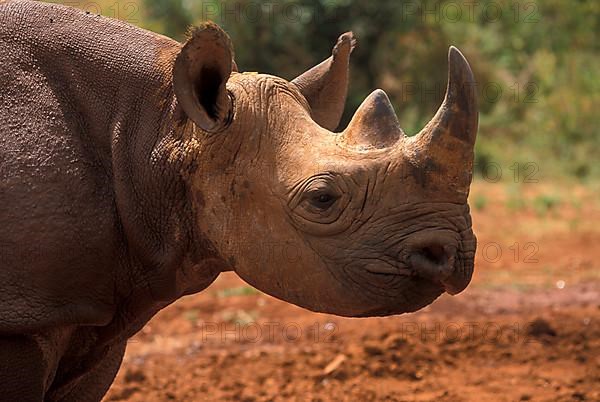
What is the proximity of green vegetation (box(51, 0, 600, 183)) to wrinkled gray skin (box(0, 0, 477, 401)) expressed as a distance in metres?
12.3

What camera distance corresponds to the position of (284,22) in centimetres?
1816

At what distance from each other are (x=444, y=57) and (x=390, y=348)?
39.0ft

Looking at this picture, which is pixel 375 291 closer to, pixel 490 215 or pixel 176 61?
pixel 176 61

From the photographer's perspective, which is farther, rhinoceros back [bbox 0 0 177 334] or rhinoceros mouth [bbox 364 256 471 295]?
rhinoceros back [bbox 0 0 177 334]

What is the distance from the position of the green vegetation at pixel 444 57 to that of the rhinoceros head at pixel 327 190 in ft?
40.4

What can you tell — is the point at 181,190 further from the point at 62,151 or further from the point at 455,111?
the point at 455,111

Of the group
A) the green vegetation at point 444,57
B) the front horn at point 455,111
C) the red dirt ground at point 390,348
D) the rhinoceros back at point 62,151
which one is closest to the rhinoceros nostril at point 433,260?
the front horn at point 455,111

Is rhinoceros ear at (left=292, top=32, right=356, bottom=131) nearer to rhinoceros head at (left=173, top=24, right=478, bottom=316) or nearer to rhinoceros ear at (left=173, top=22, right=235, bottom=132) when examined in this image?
rhinoceros head at (left=173, top=24, right=478, bottom=316)

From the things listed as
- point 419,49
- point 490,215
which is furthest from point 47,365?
point 419,49

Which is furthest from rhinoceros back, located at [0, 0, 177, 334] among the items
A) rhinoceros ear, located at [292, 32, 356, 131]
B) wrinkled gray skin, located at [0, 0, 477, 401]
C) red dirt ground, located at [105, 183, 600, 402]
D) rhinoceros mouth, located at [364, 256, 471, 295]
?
red dirt ground, located at [105, 183, 600, 402]

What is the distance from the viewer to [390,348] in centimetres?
819

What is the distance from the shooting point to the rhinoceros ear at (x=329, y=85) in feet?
17.3

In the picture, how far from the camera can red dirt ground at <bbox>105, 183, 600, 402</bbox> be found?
7.29 m

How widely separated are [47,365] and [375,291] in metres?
1.32
